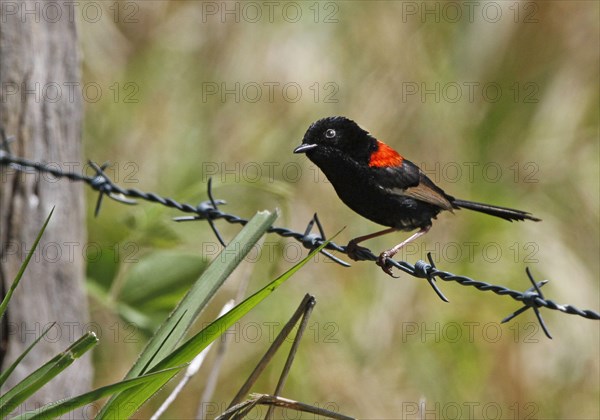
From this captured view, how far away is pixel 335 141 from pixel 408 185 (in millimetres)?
412

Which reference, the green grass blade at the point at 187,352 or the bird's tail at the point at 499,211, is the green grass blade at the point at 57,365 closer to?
the green grass blade at the point at 187,352

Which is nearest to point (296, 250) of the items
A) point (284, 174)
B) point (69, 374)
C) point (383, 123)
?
point (284, 174)

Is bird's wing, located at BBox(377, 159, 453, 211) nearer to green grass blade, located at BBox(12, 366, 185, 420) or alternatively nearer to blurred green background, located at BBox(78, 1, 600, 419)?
green grass blade, located at BBox(12, 366, 185, 420)

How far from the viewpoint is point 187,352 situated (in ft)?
6.82

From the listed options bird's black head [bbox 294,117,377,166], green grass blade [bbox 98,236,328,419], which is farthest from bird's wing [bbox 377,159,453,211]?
green grass blade [bbox 98,236,328,419]

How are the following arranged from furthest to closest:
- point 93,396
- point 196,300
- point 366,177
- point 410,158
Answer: point 410,158, point 366,177, point 196,300, point 93,396

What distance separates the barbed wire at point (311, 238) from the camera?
2.40 m

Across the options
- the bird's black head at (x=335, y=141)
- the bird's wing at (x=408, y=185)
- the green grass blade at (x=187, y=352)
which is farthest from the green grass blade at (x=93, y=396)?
the bird's wing at (x=408, y=185)

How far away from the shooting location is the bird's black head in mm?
3723

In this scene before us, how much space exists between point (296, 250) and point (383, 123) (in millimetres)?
1281

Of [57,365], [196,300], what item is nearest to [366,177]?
[196,300]

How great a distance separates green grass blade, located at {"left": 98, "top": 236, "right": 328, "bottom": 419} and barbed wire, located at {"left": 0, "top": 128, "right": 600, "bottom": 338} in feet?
1.75

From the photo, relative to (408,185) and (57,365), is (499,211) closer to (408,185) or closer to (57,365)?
(408,185)

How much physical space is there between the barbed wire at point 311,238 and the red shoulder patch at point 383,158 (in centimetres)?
58
